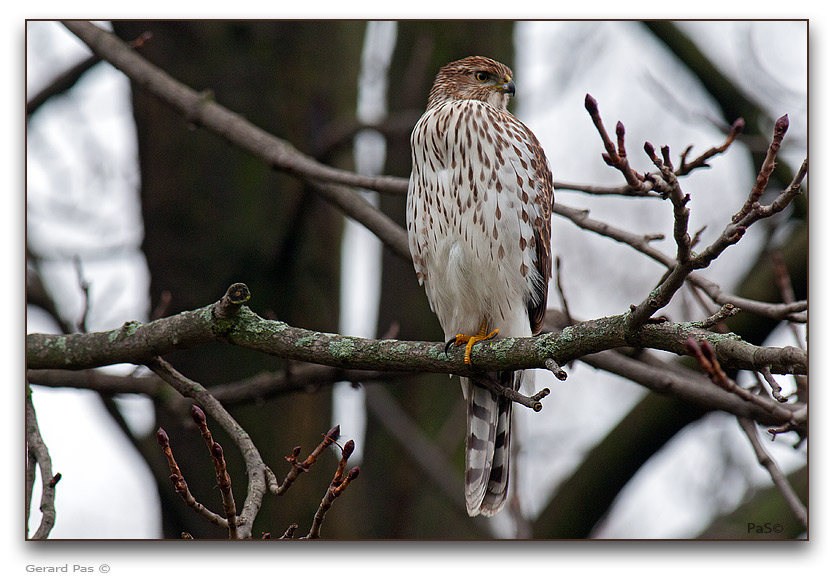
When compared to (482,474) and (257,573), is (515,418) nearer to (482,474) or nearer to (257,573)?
(482,474)

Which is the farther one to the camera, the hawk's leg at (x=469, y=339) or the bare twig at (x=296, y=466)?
the hawk's leg at (x=469, y=339)

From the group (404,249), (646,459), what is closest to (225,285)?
(404,249)

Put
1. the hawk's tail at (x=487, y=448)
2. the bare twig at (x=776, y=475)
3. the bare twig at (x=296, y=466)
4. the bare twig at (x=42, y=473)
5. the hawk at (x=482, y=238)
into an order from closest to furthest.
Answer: the bare twig at (x=296, y=466), the bare twig at (x=42, y=473), the bare twig at (x=776, y=475), the hawk at (x=482, y=238), the hawk's tail at (x=487, y=448)

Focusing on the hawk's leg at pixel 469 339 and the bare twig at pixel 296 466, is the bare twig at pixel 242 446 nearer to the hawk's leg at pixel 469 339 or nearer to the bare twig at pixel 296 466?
the bare twig at pixel 296 466

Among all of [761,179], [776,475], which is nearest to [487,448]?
[776,475]

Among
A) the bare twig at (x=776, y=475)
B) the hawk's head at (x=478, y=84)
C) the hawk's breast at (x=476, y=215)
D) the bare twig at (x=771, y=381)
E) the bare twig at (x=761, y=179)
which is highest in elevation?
the hawk's head at (x=478, y=84)

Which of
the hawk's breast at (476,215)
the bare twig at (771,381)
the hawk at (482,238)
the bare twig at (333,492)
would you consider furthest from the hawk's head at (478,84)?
the bare twig at (771,381)

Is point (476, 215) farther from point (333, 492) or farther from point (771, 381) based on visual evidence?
point (771, 381)
